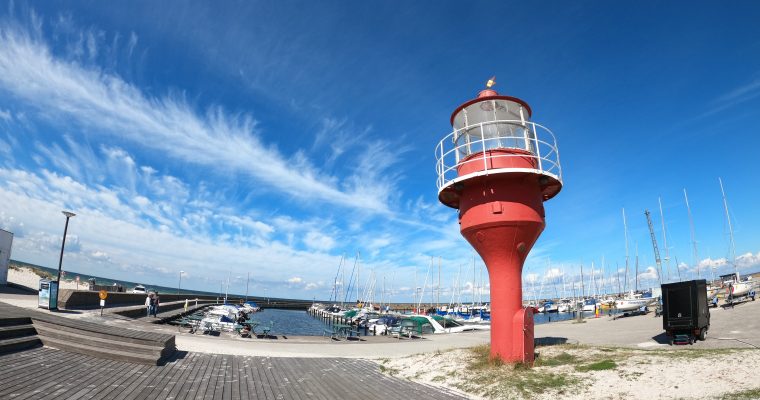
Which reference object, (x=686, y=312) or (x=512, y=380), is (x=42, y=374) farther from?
(x=686, y=312)

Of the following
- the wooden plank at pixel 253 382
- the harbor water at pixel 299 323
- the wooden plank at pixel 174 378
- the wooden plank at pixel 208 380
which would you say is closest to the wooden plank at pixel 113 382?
the wooden plank at pixel 174 378

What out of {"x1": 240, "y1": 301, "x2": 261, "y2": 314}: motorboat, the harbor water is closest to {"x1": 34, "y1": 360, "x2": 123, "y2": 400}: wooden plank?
the harbor water

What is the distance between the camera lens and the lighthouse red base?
486 inches

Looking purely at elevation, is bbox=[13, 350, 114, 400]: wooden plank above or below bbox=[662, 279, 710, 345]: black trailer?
below

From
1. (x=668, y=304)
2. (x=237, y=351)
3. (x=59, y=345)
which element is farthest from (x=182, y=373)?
(x=668, y=304)

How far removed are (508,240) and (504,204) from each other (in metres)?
1.19

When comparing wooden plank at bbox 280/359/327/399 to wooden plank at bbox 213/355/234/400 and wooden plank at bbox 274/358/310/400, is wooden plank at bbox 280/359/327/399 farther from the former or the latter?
wooden plank at bbox 213/355/234/400

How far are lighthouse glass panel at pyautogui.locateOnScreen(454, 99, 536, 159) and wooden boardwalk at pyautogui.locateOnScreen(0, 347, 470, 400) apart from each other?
822 centimetres

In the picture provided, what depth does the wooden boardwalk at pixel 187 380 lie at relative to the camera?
8109 mm

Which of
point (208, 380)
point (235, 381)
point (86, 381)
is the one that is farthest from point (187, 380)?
point (86, 381)

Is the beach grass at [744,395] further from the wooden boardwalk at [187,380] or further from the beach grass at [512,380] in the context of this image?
the wooden boardwalk at [187,380]

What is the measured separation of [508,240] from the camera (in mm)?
12617

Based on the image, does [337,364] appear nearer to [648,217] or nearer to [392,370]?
[392,370]

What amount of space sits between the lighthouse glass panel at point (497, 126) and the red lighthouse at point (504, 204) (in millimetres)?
34
